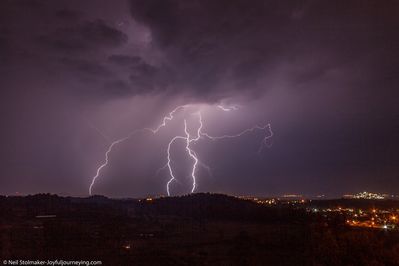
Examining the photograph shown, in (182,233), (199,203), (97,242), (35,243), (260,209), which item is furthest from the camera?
(199,203)

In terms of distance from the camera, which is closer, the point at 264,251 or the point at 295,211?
the point at 264,251

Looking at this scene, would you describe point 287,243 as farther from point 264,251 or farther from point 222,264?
point 222,264

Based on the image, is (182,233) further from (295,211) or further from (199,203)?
(199,203)

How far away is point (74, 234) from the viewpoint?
38062 mm

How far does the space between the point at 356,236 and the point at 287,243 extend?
53.7 feet

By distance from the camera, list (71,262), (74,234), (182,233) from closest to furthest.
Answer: (71,262) → (74,234) → (182,233)

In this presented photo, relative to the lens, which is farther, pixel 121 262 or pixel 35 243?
pixel 35 243

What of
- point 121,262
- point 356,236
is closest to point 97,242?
point 121,262

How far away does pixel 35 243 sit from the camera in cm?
3247

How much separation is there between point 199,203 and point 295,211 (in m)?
26.7

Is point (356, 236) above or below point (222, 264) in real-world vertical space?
above

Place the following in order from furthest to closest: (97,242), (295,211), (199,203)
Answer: (199,203) → (295,211) → (97,242)

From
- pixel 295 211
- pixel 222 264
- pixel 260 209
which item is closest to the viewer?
pixel 222 264

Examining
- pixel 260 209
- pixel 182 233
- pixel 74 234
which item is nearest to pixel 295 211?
pixel 260 209
